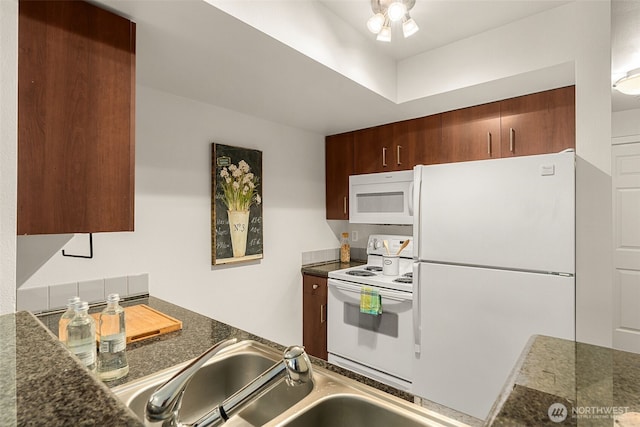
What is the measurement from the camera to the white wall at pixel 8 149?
35.0 inches

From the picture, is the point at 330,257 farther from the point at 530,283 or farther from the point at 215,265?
the point at 530,283

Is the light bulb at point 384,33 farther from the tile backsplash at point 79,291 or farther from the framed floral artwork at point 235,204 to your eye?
the tile backsplash at point 79,291

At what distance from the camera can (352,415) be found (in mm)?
854

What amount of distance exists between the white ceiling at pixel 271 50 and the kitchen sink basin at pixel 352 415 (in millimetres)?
1357

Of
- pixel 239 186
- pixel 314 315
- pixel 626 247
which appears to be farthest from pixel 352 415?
pixel 626 247

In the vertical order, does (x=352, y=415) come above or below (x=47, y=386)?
below

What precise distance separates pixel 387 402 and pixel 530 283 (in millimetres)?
1191

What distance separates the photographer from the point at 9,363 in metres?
0.47

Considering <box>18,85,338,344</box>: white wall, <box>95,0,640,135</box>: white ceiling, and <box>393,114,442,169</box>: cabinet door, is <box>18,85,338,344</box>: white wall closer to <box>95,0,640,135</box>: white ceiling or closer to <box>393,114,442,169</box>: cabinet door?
<box>95,0,640,135</box>: white ceiling

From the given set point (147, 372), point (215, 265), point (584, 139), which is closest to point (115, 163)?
point (147, 372)

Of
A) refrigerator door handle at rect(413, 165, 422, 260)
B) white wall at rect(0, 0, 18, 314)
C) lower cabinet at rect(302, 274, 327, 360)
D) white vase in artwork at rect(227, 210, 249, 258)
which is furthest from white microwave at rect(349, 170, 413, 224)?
white wall at rect(0, 0, 18, 314)

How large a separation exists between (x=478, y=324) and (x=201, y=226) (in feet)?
5.95

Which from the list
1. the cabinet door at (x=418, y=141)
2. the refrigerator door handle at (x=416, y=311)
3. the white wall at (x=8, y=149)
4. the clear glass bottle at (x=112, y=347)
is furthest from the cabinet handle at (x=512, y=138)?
the white wall at (x=8, y=149)

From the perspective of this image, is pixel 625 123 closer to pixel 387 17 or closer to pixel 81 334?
pixel 387 17
